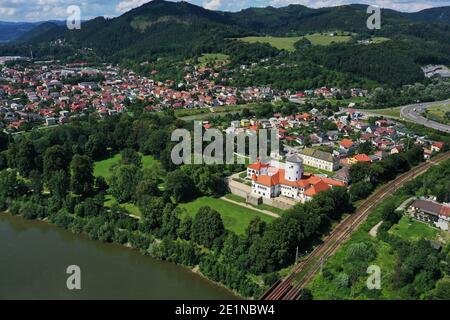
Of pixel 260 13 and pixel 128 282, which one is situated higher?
pixel 260 13

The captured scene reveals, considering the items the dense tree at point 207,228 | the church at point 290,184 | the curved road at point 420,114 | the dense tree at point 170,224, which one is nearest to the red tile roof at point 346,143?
the church at point 290,184

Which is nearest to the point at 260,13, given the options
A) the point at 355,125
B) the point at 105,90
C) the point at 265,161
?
the point at 105,90

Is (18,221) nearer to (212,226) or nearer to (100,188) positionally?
(100,188)

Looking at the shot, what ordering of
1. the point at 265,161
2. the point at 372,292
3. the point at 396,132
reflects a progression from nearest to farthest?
the point at 372,292
the point at 265,161
the point at 396,132

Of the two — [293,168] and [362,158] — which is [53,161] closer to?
[293,168]

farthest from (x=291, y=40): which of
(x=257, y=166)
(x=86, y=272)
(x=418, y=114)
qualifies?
(x=86, y=272)
